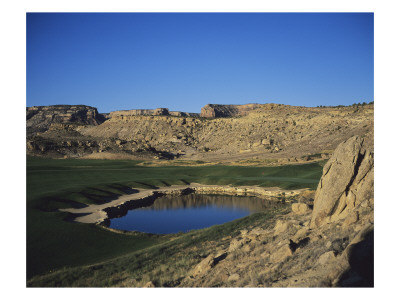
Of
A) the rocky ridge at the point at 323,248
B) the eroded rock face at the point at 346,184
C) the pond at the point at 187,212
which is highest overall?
the eroded rock face at the point at 346,184

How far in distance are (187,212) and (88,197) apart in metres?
12.7

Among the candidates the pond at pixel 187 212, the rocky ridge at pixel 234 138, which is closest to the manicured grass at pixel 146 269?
the pond at pixel 187 212

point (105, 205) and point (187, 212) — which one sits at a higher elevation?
point (105, 205)

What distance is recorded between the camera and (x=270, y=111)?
126 metres

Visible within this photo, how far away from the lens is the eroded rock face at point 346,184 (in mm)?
14055

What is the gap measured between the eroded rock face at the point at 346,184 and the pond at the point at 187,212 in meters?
19.8

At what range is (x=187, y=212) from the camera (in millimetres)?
41281

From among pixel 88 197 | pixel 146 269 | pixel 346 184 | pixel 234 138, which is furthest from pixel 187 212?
pixel 234 138

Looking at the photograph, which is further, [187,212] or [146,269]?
[187,212]

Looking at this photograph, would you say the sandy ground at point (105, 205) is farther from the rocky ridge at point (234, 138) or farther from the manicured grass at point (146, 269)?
the rocky ridge at point (234, 138)

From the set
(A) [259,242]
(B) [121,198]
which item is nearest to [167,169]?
(B) [121,198]

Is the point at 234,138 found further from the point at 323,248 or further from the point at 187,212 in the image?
the point at 323,248

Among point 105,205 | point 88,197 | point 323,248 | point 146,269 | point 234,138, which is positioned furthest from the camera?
point 234,138

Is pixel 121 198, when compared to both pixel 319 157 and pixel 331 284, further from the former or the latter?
pixel 319 157
